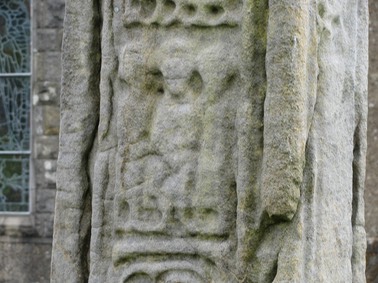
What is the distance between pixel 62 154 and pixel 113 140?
215 mm

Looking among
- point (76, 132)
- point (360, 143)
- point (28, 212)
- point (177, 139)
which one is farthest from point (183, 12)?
point (28, 212)

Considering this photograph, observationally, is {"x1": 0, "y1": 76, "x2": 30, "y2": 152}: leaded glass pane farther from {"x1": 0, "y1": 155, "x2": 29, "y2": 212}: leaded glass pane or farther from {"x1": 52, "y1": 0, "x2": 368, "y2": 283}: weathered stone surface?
{"x1": 52, "y1": 0, "x2": 368, "y2": 283}: weathered stone surface

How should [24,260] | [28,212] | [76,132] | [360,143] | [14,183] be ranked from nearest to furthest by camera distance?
[76,132]
[360,143]
[24,260]
[28,212]
[14,183]

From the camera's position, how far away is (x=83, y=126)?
4.26 meters

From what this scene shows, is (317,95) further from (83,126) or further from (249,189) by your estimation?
(83,126)

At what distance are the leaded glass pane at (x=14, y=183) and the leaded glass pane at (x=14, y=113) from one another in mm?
109

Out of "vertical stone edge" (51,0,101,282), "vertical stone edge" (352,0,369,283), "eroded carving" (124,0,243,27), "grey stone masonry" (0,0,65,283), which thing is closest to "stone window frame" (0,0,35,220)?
"grey stone masonry" (0,0,65,283)

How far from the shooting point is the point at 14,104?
1096 cm

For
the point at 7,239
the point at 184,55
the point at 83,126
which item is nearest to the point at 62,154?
the point at 83,126

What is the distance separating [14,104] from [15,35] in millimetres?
596

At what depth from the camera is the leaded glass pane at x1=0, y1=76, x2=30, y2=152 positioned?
428 inches

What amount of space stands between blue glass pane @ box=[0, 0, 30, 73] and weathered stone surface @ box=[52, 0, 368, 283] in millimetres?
6703

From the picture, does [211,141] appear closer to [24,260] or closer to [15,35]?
[24,260]

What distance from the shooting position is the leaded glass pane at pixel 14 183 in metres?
10.8
